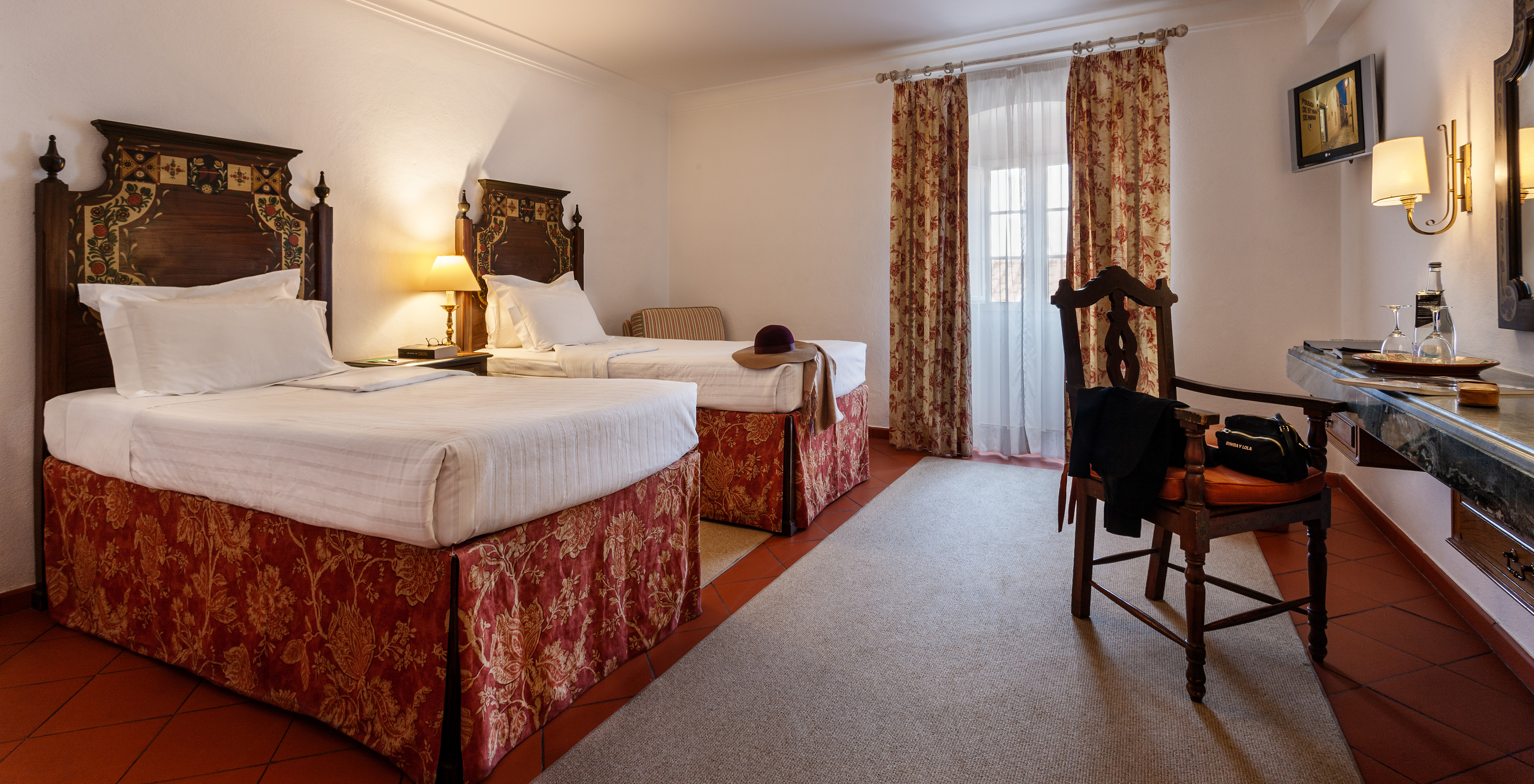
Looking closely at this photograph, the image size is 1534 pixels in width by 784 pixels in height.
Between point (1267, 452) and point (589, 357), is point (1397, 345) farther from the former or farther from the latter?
point (589, 357)

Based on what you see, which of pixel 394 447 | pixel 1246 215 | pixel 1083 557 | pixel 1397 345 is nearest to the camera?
pixel 394 447

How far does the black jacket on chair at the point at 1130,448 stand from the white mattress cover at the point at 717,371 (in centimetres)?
149

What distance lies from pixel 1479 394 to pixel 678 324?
15.2 ft

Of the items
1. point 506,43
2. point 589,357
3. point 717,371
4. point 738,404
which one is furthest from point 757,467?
point 506,43

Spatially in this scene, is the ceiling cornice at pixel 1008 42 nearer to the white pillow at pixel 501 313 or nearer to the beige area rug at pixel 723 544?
the white pillow at pixel 501 313

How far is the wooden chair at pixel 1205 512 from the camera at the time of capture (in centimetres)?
188

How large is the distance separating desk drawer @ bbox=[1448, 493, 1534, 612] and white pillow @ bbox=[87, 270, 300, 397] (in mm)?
3478

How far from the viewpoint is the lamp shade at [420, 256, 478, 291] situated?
3.94 metres

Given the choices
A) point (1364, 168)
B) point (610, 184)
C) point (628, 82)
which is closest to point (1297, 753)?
point (1364, 168)

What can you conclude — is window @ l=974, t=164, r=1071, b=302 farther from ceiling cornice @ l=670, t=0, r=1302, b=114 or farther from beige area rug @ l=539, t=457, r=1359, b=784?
beige area rug @ l=539, t=457, r=1359, b=784

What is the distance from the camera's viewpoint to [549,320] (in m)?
4.25

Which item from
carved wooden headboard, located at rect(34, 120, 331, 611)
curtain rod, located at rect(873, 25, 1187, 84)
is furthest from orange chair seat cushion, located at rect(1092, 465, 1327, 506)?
carved wooden headboard, located at rect(34, 120, 331, 611)

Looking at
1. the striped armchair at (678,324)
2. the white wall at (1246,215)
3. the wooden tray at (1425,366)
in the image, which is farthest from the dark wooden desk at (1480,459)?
the striped armchair at (678,324)

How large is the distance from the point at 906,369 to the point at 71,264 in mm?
4272
